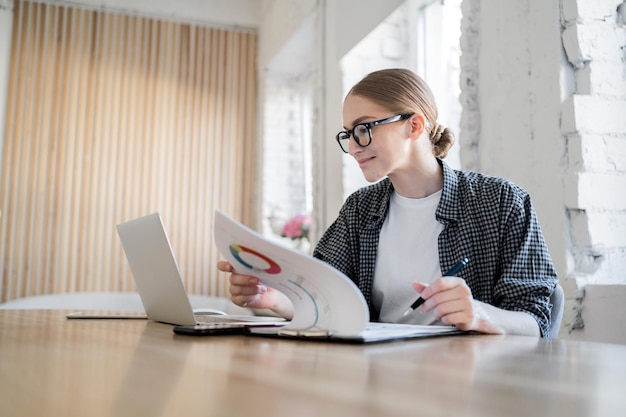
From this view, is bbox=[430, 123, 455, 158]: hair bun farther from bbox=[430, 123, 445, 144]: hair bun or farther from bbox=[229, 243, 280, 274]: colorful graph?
bbox=[229, 243, 280, 274]: colorful graph

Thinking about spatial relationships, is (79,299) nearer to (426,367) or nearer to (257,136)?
(257,136)

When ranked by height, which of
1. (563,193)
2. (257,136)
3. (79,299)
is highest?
(257,136)

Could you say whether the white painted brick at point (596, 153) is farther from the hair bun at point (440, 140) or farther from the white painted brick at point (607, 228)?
the hair bun at point (440, 140)

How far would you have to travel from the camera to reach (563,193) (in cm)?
198

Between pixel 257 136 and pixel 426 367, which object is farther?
pixel 257 136

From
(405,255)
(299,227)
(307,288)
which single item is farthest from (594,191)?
(299,227)

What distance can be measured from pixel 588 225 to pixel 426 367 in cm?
151

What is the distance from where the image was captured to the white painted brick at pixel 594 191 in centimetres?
193

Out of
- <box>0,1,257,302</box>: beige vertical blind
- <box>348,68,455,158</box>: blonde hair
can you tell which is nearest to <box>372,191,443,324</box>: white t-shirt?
<box>348,68,455,158</box>: blonde hair

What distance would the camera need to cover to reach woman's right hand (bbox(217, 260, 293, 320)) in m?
1.19

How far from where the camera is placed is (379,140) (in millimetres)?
1725

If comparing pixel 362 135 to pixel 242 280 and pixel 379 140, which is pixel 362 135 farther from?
pixel 242 280

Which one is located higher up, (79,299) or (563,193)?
(563,193)

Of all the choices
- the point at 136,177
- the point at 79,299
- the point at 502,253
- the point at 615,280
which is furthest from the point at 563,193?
the point at 136,177
